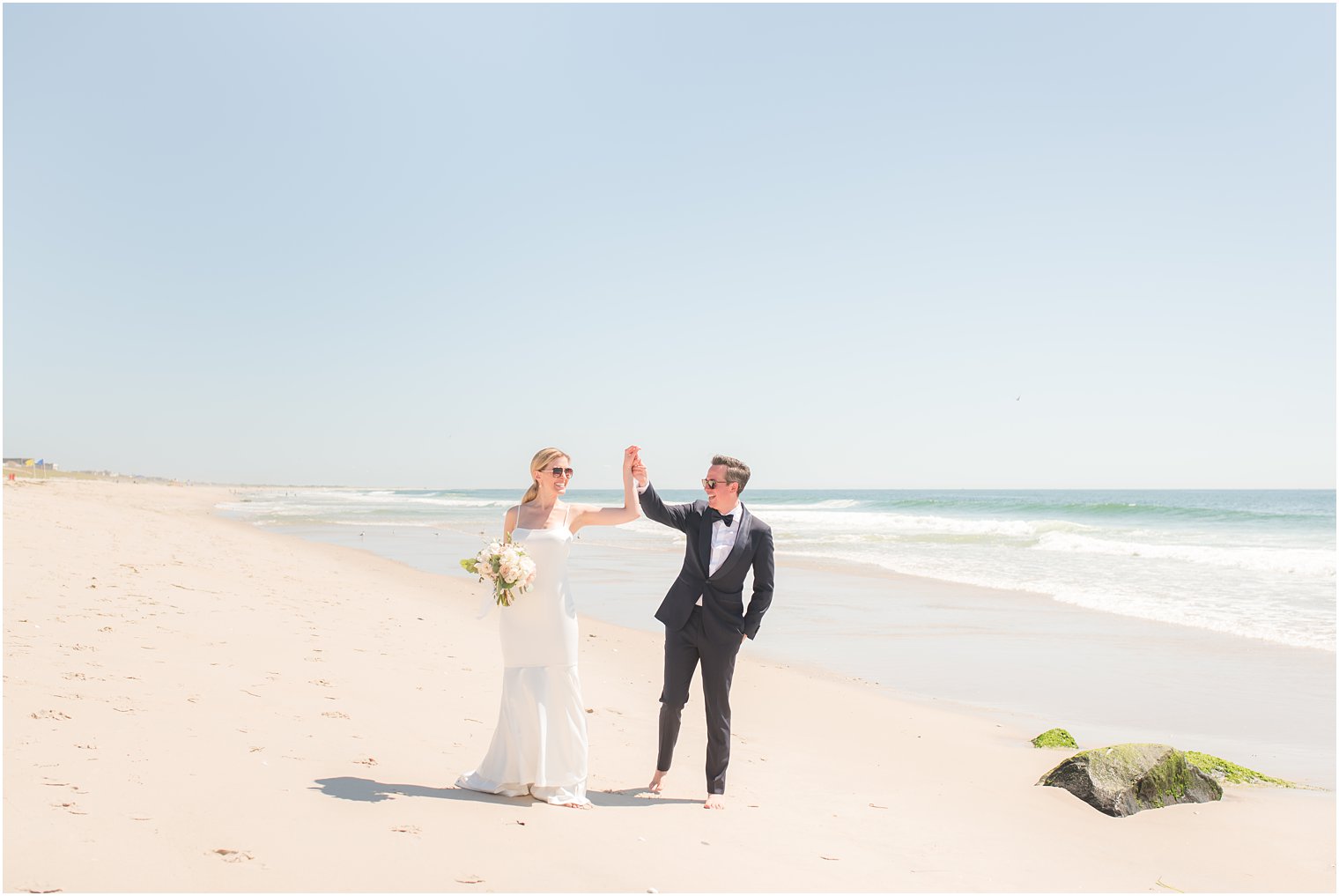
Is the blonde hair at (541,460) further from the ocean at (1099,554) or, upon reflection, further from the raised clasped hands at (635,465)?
the ocean at (1099,554)

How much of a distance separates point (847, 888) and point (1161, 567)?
68.6 ft

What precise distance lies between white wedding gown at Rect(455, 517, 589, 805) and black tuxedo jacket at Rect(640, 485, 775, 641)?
0.67 metres

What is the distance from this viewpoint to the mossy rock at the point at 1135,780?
18.7ft

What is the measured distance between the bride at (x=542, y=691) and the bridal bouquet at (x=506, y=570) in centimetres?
9

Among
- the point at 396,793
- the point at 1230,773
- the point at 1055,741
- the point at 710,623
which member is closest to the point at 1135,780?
the point at 1230,773

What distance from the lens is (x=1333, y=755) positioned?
23.3 feet

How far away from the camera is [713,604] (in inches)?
204

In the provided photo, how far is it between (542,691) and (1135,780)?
168 inches

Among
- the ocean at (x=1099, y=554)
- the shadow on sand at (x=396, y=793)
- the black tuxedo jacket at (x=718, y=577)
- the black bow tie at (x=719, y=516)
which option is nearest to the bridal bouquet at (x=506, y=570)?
the black tuxedo jacket at (x=718, y=577)

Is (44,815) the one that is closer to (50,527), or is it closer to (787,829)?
(787,829)

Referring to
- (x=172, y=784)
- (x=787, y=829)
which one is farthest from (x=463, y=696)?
(x=787, y=829)

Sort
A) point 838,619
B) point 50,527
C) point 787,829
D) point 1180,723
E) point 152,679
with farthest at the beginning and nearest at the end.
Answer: point 50,527
point 838,619
point 1180,723
point 152,679
point 787,829

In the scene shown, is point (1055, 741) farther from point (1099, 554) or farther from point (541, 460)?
point (1099, 554)

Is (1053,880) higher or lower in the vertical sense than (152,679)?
lower
